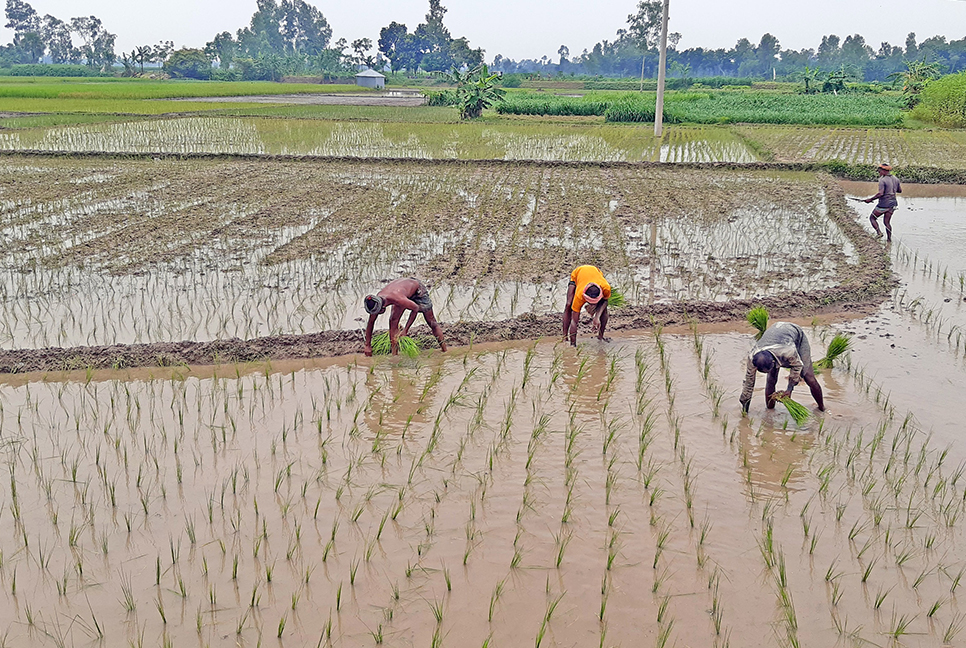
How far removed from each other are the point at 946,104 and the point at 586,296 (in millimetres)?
26260

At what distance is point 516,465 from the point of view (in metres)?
4.73

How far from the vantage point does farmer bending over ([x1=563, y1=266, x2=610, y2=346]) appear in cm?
601

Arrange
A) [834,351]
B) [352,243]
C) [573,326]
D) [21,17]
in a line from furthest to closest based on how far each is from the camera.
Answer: [21,17] < [352,243] < [573,326] < [834,351]

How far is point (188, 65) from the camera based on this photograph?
6975cm

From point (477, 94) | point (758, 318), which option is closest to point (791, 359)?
point (758, 318)

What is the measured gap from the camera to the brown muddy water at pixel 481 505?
11.4ft

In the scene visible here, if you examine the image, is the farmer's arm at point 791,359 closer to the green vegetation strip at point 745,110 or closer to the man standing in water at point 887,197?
the man standing in water at point 887,197

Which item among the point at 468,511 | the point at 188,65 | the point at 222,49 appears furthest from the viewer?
the point at 222,49

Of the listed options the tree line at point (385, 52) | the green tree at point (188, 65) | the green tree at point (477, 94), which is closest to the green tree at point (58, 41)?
the tree line at point (385, 52)

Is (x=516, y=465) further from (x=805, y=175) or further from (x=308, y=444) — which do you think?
(x=805, y=175)

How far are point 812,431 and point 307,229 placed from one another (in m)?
7.38

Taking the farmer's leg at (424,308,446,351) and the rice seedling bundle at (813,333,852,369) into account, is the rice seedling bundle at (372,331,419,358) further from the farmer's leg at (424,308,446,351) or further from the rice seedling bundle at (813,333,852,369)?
the rice seedling bundle at (813,333,852,369)

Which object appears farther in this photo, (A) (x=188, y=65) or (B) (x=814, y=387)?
(A) (x=188, y=65)

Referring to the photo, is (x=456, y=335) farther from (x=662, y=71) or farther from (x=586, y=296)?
(x=662, y=71)
